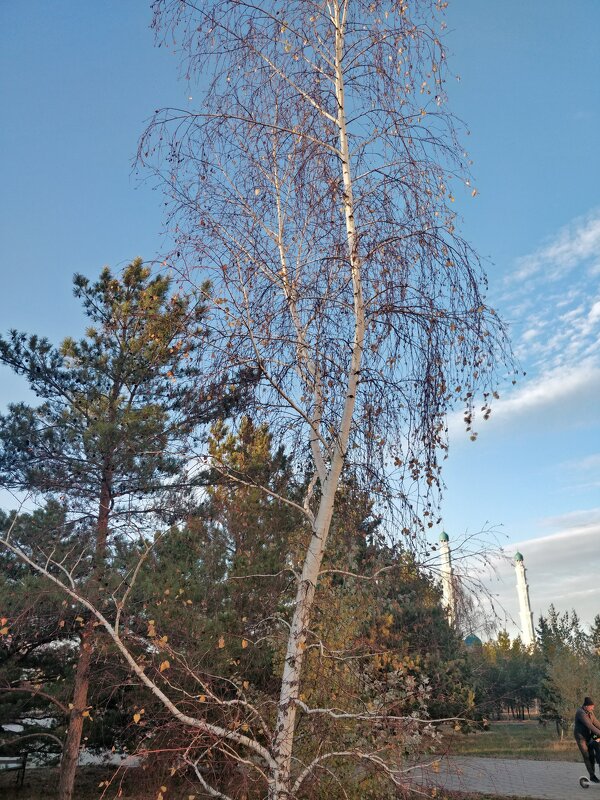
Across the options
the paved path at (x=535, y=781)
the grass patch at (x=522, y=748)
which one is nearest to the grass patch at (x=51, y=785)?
the paved path at (x=535, y=781)

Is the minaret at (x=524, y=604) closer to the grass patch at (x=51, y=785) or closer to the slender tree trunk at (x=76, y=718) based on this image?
the grass patch at (x=51, y=785)

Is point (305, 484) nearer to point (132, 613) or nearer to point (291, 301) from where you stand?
point (291, 301)

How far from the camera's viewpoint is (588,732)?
10344 mm

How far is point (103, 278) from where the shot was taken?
11.7 meters

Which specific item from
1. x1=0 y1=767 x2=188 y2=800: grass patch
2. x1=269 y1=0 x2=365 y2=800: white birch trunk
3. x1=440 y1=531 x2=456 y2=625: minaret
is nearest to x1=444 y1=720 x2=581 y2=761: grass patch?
x1=0 y1=767 x2=188 y2=800: grass patch

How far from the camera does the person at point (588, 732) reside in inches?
397

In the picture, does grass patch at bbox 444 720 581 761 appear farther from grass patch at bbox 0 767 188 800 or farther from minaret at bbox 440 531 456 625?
minaret at bbox 440 531 456 625

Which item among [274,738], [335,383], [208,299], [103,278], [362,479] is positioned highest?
[103,278]

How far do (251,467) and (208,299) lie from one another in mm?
3471

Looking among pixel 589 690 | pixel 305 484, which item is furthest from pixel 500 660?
pixel 305 484

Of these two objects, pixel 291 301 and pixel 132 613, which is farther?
pixel 132 613

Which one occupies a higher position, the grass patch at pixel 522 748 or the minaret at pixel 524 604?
the minaret at pixel 524 604

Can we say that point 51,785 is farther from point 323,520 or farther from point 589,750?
point 323,520

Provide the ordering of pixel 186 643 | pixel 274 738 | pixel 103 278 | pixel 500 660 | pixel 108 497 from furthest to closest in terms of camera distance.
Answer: pixel 500 660 < pixel 103 278 < pixel 108 497 < pixel 186 643 < pixel 274 738
